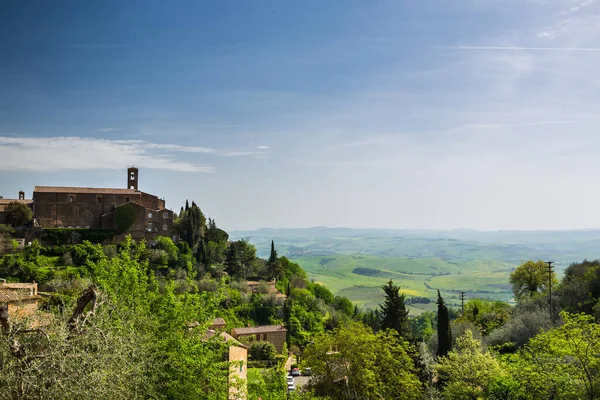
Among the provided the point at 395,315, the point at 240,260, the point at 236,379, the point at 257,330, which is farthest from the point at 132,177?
the point at 236,379

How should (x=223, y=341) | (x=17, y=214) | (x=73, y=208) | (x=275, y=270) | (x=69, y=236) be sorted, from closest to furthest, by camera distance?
1. (x=223, y=341)
2. (x=17, y=214)
3. (x=69, y=236)
4. (x=73, y=208)
5. (x=275, y=270)

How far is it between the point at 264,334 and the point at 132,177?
93.6ft

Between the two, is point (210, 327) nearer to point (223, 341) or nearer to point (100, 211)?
point (223, 341)

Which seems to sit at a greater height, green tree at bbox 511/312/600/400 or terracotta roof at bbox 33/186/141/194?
terracotta roof at bbox 33/186/141/194

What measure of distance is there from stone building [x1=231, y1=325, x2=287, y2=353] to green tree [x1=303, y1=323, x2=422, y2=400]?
897 inches

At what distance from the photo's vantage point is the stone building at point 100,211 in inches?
2087

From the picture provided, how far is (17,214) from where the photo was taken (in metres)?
50.4

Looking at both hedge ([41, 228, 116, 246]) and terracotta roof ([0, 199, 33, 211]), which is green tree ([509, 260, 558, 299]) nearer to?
hedge ([41, 228, 116, 246])

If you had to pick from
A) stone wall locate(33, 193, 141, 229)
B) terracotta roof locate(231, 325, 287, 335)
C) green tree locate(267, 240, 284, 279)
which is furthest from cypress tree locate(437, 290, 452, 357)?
stone wall locate(33, 193, 141, 229)

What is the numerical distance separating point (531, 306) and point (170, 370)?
38.6 m

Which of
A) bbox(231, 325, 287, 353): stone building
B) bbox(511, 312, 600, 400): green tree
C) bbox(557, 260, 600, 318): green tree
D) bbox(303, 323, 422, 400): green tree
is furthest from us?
bbox(231, 325, 287, 353): stone building

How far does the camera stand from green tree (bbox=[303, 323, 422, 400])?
20250 mm

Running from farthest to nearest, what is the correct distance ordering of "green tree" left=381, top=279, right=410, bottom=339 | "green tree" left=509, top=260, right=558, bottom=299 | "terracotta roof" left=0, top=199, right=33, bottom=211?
"terracotta roof" left=0, top=199, right=33, bottom=211, "green tree" left=509, top=260, right=558, bottom=299, "green tree" left=381, top=279, right=410, bottom=339

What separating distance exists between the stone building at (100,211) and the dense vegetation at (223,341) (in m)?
2.20
